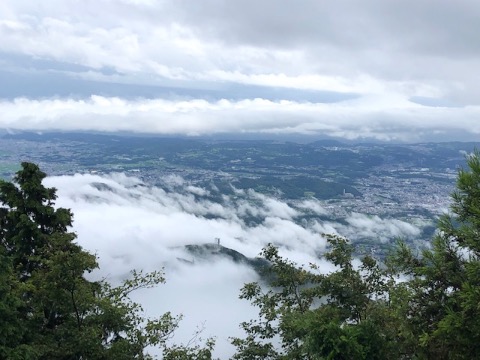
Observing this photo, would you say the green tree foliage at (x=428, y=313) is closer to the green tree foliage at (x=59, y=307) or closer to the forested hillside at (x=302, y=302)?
the forested hillside at (x=302, y=302)

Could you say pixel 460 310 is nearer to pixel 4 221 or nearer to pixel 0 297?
pixel 0 297

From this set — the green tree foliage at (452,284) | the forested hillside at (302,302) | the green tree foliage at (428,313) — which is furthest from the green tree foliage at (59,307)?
the green tree foliage at (452,284)

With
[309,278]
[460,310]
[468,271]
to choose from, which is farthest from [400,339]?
[309,278]

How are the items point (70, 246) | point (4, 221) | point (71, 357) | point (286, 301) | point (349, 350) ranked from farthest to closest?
point (4, 221) < point (286, 301) < point (70, 246) < point (71, 357) < point (349, 350)

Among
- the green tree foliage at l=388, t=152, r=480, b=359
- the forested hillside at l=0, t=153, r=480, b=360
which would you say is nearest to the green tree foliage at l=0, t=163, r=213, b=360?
the forested hillside at l=0, t=153, r=480, b=360

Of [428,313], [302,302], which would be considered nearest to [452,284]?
[428,313]

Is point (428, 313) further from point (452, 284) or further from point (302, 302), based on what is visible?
point (302, 302)

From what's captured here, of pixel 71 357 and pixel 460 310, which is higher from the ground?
pixel 460 310
